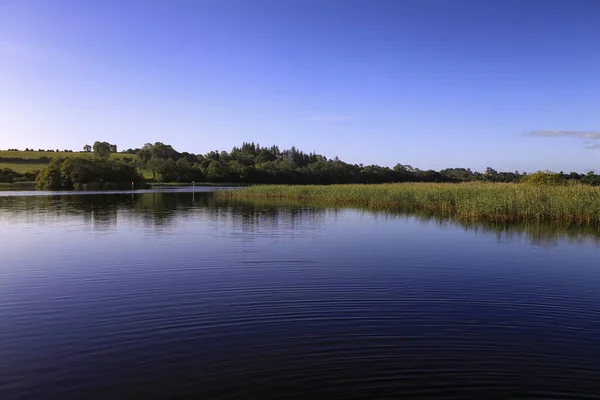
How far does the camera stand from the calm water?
19.6 feet

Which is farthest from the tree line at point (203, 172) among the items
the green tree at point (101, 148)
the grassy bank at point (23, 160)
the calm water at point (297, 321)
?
the calm water at point (297, 321)

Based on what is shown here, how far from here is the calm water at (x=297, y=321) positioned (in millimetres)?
5961

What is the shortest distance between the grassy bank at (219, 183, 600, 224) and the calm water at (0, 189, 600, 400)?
10540 millimetres

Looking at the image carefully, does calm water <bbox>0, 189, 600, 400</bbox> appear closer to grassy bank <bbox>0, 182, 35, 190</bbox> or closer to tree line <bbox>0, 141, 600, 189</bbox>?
tree line <bbox>0, 141, 600, 189</bbox>

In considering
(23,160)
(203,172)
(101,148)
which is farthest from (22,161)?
(203,172)

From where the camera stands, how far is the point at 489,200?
2880 cm

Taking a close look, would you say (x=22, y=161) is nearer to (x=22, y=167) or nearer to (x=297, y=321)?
(x=22, y=167)

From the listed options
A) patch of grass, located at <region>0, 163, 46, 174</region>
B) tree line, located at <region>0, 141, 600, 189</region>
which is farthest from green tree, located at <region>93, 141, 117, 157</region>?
patch of grass, located at <region>0, 163, 46, 174</region>

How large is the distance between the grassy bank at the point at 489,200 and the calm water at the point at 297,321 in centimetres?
1054

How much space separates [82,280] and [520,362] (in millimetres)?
9903

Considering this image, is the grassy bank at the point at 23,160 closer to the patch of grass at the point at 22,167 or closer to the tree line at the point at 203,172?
the patch of grass at the point at 22,167

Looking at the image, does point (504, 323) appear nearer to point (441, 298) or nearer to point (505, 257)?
point (441, 298)

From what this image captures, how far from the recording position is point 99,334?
766 centimetres

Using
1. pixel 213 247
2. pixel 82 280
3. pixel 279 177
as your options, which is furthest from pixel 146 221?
pixel 279 177
